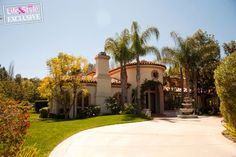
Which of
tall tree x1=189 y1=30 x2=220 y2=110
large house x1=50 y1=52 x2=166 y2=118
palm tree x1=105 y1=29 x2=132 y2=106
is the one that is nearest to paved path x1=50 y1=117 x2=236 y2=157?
palm tree x1=105 y1=29 x2=132 y2=106

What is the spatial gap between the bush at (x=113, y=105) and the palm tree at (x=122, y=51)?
0.67 meters

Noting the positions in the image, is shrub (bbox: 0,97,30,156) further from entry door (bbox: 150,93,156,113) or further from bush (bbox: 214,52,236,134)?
entry door (bbox: 150,93,156,113)

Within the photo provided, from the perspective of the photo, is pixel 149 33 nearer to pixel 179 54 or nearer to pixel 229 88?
pixel 179 54

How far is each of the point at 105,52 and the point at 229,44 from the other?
71.1 ft

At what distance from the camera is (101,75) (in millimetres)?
27328

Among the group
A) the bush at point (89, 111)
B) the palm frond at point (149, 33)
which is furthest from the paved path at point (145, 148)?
the palm frond at point (149, 33)

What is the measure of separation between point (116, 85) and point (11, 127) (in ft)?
77.7

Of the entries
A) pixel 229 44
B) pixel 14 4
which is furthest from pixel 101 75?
pixel 229 44

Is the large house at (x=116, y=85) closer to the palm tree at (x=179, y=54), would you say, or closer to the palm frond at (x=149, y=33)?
the palm tree at (x=179, y=54)

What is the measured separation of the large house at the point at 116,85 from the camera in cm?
2683

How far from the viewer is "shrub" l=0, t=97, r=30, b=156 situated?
5.15 meters

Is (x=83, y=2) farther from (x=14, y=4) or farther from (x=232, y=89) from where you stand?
(x=232, y=89)

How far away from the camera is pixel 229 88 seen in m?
10.1

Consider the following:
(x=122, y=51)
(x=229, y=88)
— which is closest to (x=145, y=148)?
(x=229, y=88)
